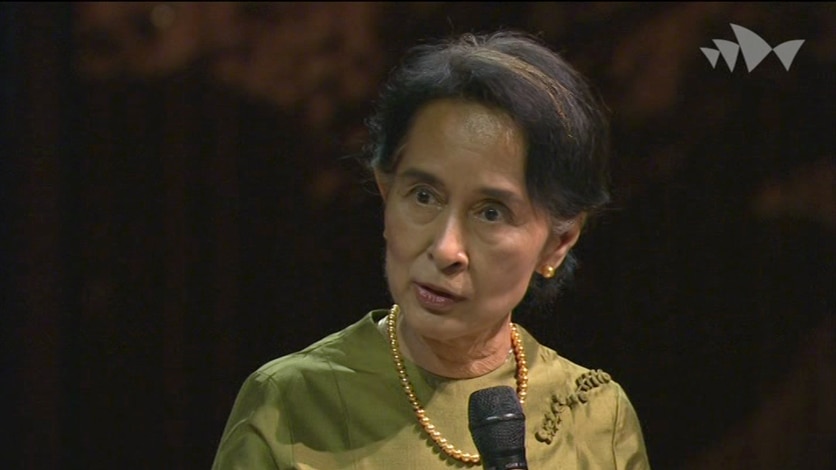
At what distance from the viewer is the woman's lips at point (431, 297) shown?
2.13 meters

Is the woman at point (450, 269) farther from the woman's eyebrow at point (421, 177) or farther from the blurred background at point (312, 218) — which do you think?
the blurred background at point (312, 218)

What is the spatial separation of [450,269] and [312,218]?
1.09 m

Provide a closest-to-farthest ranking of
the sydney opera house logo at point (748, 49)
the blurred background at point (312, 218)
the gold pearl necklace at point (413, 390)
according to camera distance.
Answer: the gold pearl necklace at point (413, 390) → the blurred background at point (312, 218) → the sydney opera house logo at point (748, 49)

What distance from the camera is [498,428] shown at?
1.80 metres

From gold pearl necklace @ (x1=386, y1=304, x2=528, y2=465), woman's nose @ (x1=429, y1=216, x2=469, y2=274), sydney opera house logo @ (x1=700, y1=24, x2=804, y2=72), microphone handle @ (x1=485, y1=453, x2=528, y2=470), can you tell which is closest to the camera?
microphone handle @ (x1=485, y1=453, x2=528, y2=470)

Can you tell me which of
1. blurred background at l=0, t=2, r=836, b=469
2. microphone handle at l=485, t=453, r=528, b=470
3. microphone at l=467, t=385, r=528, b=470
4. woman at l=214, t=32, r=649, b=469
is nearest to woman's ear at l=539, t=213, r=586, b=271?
woman at l=214, t=32, r=649, b=469

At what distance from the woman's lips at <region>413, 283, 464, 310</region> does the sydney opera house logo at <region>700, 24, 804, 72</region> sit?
52.1 inches

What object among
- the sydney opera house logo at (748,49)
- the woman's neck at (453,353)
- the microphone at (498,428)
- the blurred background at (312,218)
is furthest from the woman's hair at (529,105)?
the sydney opera house logo at (748,49)

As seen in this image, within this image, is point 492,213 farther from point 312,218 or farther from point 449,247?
point 312,218

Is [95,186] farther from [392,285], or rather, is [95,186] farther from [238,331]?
[392,285]

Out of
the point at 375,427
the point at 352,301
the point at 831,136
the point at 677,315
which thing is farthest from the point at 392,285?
the point at 831,136

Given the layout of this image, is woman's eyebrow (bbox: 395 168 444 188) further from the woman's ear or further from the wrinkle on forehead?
→ the woman's ear

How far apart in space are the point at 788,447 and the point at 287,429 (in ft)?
4.98

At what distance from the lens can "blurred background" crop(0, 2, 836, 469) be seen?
3055 mm
